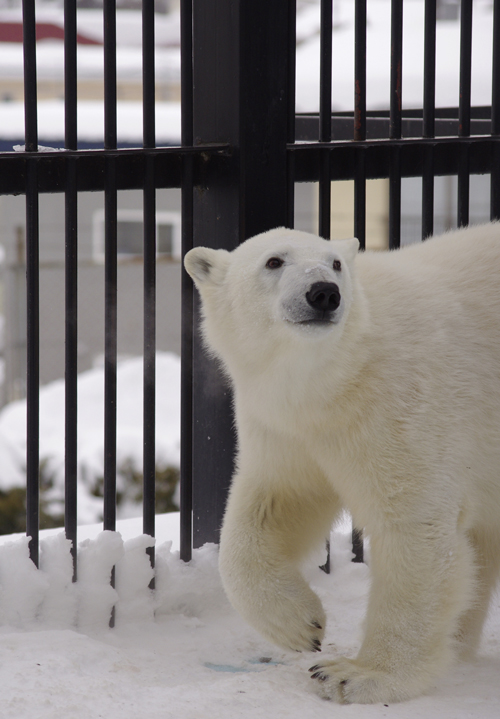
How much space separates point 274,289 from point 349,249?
34cm

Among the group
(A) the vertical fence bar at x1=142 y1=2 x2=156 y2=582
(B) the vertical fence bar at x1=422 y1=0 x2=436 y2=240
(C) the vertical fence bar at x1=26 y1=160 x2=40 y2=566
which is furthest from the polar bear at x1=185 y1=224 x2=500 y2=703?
(B) the vertical fence bar at x1=422 y1=0 x2=436 y2=240

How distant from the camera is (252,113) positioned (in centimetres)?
312

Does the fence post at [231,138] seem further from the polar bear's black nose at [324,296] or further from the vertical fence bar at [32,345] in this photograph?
the polar bear's black nose at [324,296]

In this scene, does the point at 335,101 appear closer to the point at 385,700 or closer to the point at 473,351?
the point at 473,351

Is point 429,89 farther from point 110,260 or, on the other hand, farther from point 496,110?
point 110,260

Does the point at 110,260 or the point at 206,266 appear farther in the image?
the point at 110,260

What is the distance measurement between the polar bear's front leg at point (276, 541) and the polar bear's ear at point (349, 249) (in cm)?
63

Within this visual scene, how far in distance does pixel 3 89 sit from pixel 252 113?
13.8 meters

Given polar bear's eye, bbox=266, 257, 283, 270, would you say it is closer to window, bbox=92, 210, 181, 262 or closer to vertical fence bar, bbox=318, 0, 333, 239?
vertical fence bar, bbox=318, 0, 333, 239

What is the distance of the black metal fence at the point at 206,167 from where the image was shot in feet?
9.71

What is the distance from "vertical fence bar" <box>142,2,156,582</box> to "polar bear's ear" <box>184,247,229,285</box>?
452 millimetres

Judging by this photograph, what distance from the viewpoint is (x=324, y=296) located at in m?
2.34

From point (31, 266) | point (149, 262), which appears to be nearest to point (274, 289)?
point (149, 262)

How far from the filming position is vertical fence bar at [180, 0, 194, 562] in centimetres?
316
